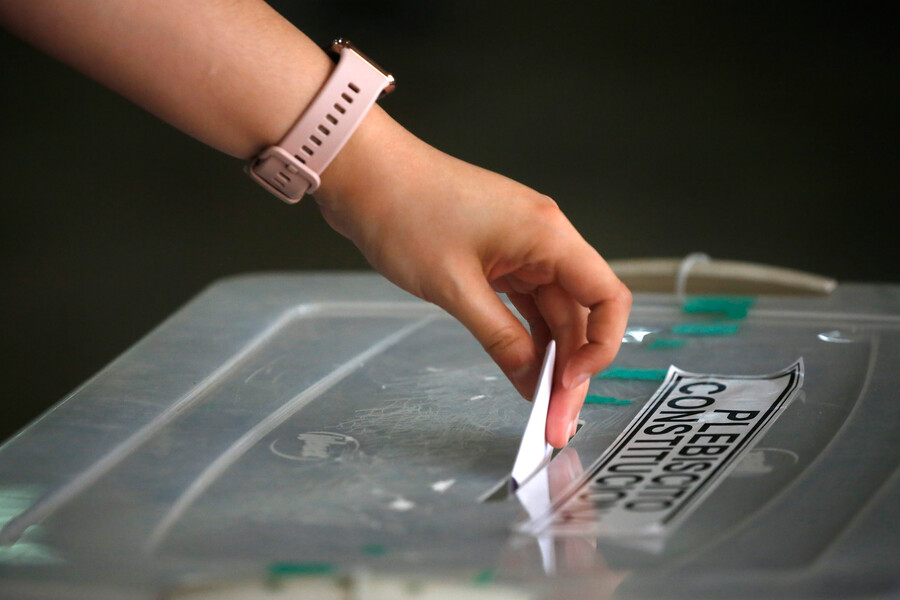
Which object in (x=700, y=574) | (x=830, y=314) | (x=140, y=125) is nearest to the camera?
(x=700, y=574)

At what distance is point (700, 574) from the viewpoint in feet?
1.65

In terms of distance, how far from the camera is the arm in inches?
26.1

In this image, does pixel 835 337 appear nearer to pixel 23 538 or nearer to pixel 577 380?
pixel 577 380

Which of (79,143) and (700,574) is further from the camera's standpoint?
Answer: (79,143)

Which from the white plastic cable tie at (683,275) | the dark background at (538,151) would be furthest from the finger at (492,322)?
the dark background at (538,151)

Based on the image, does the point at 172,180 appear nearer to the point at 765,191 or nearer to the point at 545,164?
the point at 545,164

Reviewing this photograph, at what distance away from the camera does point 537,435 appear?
0.66 meters

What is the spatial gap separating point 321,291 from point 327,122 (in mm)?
413

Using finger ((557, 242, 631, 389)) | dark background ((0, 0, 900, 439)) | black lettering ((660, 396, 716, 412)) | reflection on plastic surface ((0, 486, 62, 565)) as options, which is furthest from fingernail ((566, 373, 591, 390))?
dark background ((0, 0, 900, 439))

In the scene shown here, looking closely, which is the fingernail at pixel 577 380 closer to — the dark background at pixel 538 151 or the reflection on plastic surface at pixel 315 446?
the reflection on plastic surface at pixel 315 446

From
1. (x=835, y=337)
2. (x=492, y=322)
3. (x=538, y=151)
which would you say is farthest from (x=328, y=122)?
(x=538, y=151)

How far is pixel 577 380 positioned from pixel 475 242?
12 cm

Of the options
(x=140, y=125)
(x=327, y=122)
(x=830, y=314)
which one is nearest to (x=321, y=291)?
(x=327, y=122)

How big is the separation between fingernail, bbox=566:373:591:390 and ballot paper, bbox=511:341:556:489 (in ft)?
0.05
